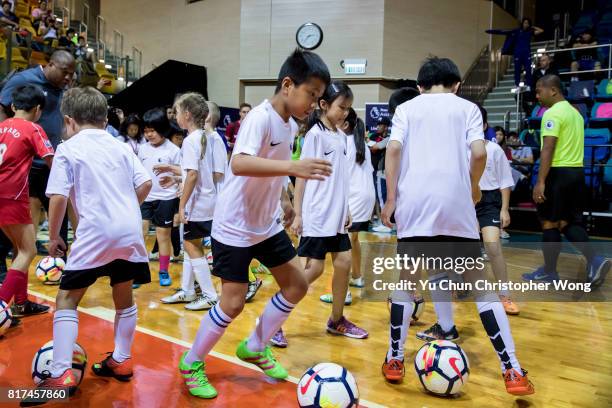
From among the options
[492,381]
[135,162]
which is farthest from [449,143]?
[135,162]

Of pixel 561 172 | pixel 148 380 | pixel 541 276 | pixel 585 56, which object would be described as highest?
pixel 585 56

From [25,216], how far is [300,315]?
2250mm

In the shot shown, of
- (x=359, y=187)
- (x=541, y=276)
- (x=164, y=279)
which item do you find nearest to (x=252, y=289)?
(x=164, y=279)

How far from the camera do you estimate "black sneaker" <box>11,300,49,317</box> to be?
4121 millimetres

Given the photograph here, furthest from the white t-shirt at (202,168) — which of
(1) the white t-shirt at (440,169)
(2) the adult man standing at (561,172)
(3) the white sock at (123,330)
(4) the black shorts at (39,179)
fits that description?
(2) the adult man standing at (561,172)

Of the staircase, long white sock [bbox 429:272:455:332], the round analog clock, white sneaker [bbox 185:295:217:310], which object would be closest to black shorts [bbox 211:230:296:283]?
long white sock [bbox 429:272:455:332]

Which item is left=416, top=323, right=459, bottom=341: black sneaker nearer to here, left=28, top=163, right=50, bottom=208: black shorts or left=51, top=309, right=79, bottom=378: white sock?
left=51, top=309, right=79, bottom=378: white sock

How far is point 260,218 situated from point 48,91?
3052mm

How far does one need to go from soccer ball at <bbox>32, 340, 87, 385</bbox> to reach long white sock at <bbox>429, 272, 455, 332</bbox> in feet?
6.69

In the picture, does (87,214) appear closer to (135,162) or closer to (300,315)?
(135,162)

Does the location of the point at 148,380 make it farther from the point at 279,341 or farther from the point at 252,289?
the point at 252,289

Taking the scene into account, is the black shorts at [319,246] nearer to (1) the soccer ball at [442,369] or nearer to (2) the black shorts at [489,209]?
(1) the soccer ball at [442,369]

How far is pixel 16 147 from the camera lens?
13.0 feet

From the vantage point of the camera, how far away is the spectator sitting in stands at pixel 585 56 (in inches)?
459
